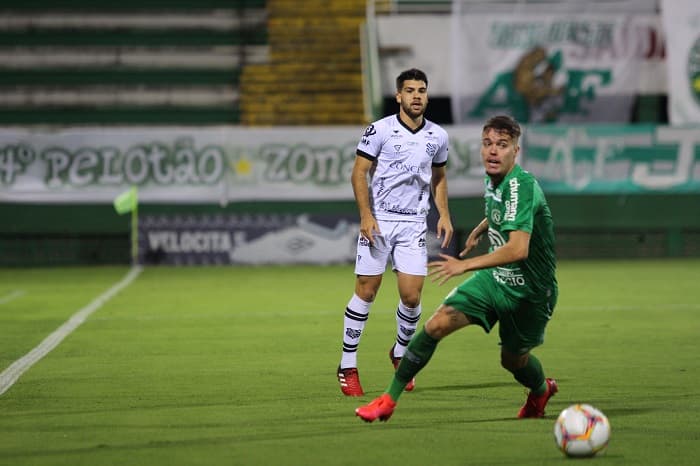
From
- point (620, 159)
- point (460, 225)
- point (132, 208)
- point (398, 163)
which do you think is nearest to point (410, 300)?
point (398, 163)

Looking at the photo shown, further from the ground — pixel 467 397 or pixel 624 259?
pixel 467 397

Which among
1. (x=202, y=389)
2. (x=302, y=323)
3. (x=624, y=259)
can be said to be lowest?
(x=624, y=259)

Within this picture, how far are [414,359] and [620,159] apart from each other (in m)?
14.7

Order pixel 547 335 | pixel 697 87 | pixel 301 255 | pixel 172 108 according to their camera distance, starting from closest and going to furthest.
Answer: pixel 547 335 → pixel 301 255 → pixel 697 87 → pixel 172 108

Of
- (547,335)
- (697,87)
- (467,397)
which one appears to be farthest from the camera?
(697,87)

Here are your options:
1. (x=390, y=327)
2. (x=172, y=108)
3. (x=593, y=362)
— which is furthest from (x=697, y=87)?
(x=593, y=362)

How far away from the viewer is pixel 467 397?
309 inches

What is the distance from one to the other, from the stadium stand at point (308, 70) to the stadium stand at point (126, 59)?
35cm

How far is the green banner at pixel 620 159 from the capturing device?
2053 centimetres

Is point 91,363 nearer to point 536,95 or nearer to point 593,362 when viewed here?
point 593,362

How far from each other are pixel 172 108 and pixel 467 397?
1768cm

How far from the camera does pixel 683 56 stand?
2258 cm

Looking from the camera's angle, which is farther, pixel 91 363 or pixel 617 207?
pixel 617 207

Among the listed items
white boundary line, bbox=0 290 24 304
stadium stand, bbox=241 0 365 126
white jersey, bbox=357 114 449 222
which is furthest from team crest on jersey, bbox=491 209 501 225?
stadium stand, bbox=241 0 365 126
